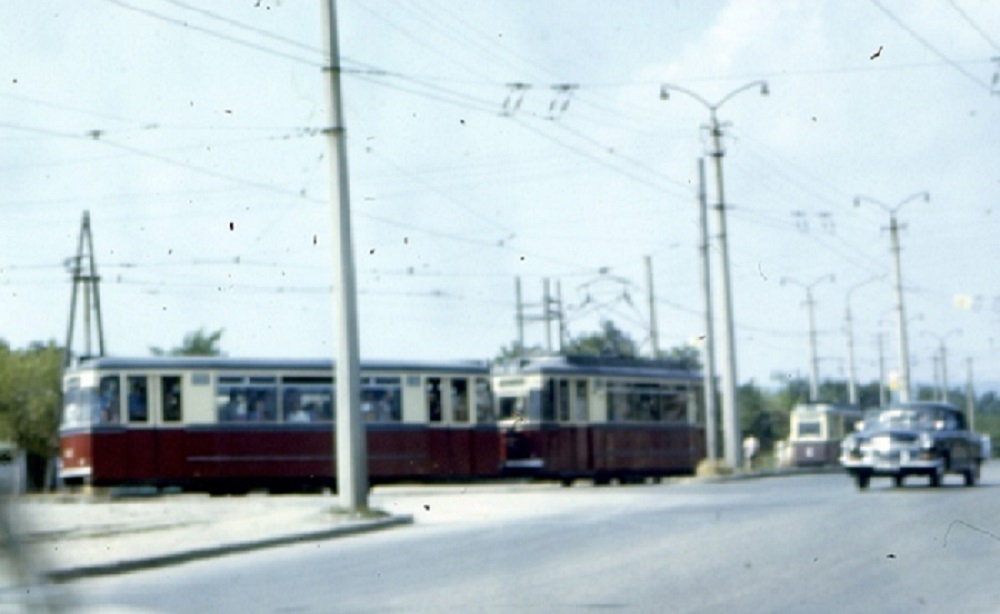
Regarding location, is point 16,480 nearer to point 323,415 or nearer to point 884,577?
point 884,577

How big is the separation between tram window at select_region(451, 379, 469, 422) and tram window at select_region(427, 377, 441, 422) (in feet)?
1.19

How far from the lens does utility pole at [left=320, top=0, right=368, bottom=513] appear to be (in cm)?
2350

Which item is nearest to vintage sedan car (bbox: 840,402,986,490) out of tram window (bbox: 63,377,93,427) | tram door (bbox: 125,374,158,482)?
tram door (bbox: 125,374,158,482)

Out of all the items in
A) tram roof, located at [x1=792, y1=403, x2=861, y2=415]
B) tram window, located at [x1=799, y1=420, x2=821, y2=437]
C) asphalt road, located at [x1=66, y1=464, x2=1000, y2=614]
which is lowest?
asphalt road, located at [x1=66, y1=464, x2=1000, y2=614]

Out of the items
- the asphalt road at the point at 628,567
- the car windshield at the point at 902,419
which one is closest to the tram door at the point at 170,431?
the asphalt road at the point at 628,567

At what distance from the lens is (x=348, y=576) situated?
1441 cm

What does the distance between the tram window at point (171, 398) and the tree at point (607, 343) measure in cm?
1073

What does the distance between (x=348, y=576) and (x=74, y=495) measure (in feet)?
62.1

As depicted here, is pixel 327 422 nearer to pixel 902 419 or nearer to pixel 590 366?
pixel 590 366

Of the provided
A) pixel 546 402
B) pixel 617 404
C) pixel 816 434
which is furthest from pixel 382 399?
pixel 816 434

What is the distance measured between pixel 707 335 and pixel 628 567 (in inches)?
1249

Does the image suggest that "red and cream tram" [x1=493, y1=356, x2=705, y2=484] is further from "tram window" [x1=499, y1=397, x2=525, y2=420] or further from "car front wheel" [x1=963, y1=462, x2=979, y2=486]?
"car front wheel" [x1=963, y1=462, x2=979, y2=486]

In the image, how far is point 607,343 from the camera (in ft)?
212

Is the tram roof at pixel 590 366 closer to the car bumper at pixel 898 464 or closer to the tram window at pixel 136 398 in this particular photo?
the tram window at pixel 136 398
